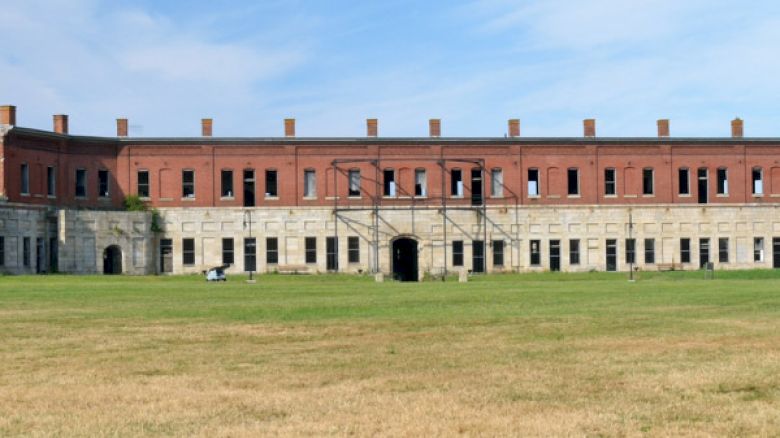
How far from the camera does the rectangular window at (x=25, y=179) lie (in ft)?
197

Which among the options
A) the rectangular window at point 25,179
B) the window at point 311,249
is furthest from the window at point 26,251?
the window at point 311,249

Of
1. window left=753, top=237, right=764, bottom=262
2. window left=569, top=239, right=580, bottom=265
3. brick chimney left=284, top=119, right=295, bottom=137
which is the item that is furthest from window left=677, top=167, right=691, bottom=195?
brick chimney left=284, top=119, right=295, bottom=137

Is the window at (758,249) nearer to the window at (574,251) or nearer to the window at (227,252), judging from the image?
the window at (574,251)

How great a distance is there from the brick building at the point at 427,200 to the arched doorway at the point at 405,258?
0.31 feet

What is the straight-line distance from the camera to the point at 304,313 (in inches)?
894

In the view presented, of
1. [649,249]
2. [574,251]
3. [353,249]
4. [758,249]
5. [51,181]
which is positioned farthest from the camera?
[758,249]

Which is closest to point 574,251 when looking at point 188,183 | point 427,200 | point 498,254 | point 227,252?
point 498,254

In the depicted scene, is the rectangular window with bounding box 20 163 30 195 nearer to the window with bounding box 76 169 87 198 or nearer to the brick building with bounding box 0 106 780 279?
the brick building with bounding box 0 106 780 279

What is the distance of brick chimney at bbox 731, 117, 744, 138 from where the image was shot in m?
71.1

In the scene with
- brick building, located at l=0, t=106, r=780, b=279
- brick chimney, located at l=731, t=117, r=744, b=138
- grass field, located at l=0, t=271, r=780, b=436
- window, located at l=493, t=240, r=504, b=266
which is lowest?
grass field, located at l=0, t=271, r=780, b=436

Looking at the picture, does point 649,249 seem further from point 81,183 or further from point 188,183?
point 81,183

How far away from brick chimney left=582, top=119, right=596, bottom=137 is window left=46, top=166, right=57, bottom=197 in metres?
33.6

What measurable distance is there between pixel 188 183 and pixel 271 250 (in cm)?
675

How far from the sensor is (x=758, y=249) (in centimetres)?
7025
